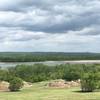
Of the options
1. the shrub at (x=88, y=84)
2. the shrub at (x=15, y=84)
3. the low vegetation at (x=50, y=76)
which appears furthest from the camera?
the shrub at (x=15, y=84)

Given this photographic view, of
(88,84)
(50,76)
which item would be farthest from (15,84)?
(50,76)

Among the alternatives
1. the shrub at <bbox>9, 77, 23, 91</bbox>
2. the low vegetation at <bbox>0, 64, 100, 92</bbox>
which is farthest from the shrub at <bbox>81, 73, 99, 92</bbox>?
the shrub at <bbox>9, 77, 23, 91</bbox>

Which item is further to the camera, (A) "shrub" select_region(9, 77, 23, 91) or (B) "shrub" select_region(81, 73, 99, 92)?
(A) "shrub" select_region(9, 77, 23, 91)

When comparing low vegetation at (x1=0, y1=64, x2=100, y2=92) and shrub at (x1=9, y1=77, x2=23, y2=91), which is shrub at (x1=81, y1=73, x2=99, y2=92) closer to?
low vegetation at (x1=0, y1=64, x2=100, y2=92)

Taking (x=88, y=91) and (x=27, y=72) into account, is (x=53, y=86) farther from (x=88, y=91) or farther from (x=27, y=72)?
(x=27, y=72)

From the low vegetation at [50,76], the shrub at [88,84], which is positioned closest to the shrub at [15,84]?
the low vegetation at [50,76]

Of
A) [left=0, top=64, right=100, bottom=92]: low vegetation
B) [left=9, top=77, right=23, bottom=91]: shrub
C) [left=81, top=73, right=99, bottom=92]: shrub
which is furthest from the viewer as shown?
[left=9, top=77, right=23, bottom=91]: shrub

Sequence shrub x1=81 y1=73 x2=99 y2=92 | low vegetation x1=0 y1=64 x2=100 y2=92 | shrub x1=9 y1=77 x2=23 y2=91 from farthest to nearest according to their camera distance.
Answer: shrub x1=9 y1=77 x2=23 y2=91 → low vegetation x1=0 y1=64 x2=100 y2=92 → shrub x1=81 y1=73 x2=99 y2=92

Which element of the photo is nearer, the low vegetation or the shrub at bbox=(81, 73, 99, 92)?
the shrub at bbox=(81, 73, 99, 92)

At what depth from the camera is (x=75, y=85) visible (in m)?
83.6

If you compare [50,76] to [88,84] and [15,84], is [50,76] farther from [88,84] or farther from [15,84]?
[88,84]

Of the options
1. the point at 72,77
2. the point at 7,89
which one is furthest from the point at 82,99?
the point at 72,77

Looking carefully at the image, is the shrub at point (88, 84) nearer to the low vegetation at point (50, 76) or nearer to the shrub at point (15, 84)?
the low vegetation at point (50, 76)

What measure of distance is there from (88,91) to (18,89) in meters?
13.3
